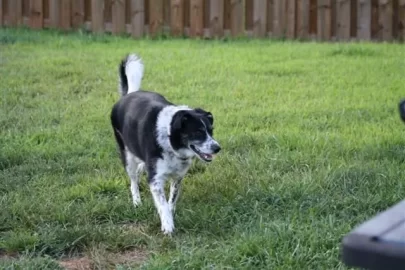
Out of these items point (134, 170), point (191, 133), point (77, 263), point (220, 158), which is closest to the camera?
point (77, 263)

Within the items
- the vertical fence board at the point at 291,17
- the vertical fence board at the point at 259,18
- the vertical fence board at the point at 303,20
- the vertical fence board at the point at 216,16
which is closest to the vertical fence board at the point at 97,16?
the vertical fence board at the point at 216,16

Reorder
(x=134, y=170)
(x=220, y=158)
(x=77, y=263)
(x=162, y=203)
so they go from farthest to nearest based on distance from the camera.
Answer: (x=220, y=158) < (x=134, y=170) < (x=162, y=203) < (x=77, y=263)

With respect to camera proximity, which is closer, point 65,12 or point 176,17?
point 176,17

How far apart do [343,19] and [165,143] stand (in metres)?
7.28

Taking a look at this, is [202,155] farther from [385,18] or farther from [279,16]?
[385,18]

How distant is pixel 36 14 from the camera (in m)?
12.8

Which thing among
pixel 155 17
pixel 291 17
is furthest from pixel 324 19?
pixel 155 17

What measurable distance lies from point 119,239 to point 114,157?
1898mm

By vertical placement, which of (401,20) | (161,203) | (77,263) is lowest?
(77,263)

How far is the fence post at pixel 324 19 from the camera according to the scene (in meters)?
12.5

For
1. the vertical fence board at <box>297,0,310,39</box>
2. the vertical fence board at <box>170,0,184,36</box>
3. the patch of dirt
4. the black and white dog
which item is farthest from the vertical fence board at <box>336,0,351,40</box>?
the patch of dirt

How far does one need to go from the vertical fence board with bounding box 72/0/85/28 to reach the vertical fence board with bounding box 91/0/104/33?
165 mm

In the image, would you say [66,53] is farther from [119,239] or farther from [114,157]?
[119,239]

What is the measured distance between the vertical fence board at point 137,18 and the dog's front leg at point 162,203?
7.09 meters
